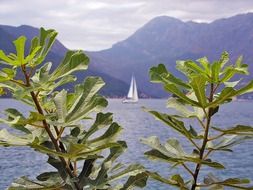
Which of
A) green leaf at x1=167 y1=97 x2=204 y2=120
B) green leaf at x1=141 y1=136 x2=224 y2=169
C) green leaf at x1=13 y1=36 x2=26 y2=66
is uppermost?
green leaf at x1=13 y1=36 x2=26 y2=66

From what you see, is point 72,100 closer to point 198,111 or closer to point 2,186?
point 198,111

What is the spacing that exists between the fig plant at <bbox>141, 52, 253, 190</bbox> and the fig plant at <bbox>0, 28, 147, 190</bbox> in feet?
0.52

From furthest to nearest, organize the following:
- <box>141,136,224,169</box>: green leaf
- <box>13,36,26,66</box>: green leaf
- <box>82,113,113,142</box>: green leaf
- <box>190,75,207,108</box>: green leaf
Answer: <box>82,113,113,142</box>: green leaf
<box>141,136,224,169</box>: green leaf
<box>190,75,207,108</box>: green leaf
<box>13,36,26,66</box>: green leaf

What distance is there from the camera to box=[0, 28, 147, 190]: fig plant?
189cm

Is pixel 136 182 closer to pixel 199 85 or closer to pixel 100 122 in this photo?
pixel 100 122

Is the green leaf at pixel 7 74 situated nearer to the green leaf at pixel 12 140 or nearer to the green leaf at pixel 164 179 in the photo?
the green leaf at pixel 12 140

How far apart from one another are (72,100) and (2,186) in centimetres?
3585

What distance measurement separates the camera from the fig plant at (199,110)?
6.31 ft

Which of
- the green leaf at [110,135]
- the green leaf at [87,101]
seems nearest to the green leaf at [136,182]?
the green leaf at [110,135]

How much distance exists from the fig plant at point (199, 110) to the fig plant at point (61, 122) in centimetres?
16

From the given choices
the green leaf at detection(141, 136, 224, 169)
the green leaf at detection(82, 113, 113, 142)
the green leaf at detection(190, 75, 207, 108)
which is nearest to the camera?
the green leaf at detection(190, 75, 207, 108)

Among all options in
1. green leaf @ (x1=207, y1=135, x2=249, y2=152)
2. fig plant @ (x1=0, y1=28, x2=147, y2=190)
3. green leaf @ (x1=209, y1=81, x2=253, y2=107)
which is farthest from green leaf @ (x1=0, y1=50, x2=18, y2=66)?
green leaf @ (x1=207, y1=135, x2=249, y2=152)

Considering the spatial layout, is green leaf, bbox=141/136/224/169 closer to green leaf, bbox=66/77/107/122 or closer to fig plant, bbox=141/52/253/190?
fig plant, bbox=141/52/253/190

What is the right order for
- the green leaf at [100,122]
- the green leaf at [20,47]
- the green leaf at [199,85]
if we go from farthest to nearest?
the green leaf at [100,122] < the green leaf at [199,85] < the green leaf at [20,47]
